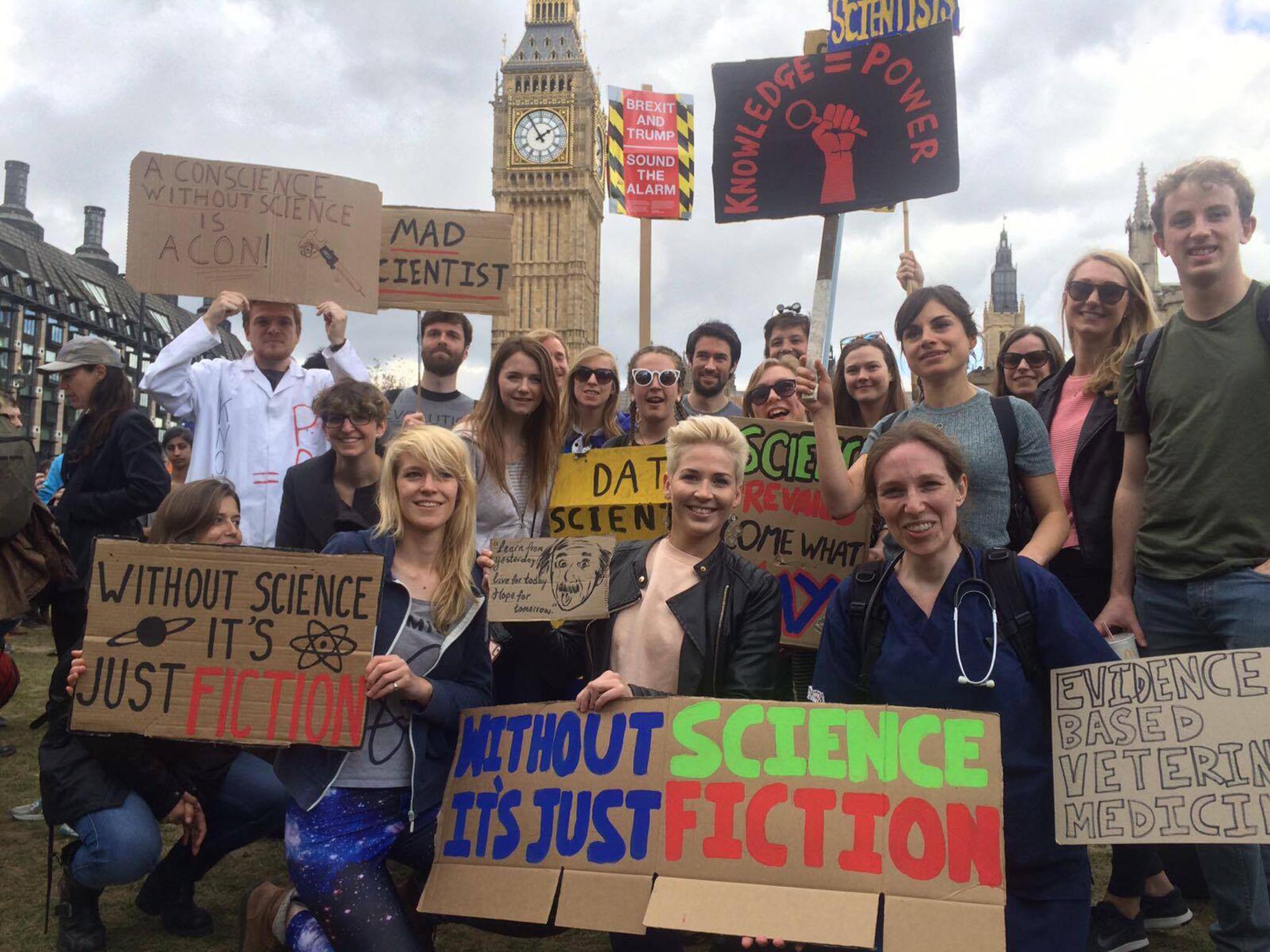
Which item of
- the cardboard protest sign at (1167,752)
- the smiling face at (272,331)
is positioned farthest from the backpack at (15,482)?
the cardboard protest sign at (1167,752)

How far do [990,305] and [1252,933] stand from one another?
269 feet

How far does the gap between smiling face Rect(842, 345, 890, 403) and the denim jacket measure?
71.7 inches

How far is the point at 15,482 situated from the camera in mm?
3598

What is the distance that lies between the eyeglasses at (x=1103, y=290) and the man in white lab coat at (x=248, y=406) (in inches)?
105

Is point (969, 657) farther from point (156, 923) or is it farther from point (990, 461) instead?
point (156, 923)

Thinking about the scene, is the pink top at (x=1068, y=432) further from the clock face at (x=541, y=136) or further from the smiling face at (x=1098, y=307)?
the clock face at (x=541, y=136)

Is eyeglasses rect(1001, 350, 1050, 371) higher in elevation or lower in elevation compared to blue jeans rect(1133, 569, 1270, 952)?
higher

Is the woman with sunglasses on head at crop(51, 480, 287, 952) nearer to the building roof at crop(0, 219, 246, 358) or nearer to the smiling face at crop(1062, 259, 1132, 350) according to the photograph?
the smiling face at crop(1062, 259, 1132, 350)

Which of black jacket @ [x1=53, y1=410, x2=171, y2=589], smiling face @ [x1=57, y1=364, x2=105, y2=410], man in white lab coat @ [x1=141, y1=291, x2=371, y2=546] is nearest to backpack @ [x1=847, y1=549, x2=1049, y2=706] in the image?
man in white lab coat @ [x1=141, y1=291, x2=371, y2=546]

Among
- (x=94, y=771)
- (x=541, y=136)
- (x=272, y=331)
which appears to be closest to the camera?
(x=94, y=771)

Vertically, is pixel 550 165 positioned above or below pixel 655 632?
above

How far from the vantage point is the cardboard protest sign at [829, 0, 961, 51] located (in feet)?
20.7

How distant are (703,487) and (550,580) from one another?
0.49 m

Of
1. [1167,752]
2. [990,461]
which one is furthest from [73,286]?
[1167,752]
